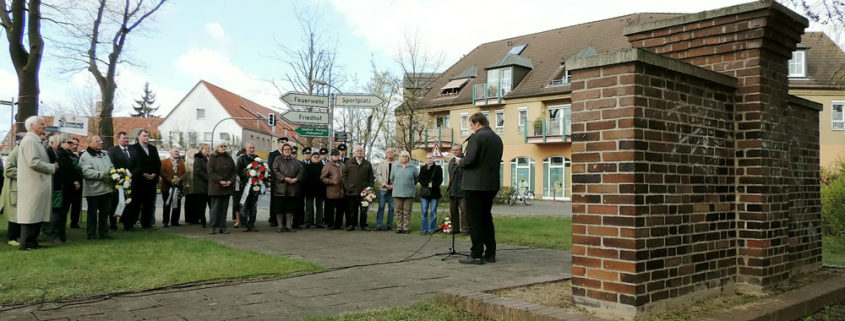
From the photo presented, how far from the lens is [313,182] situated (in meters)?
12.6

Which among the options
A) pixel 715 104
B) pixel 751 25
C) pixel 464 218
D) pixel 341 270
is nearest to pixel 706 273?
pixel 715 104

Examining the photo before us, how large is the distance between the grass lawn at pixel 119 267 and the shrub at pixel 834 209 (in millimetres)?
10848

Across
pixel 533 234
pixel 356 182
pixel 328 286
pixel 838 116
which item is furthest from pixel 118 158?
pixel 838 116

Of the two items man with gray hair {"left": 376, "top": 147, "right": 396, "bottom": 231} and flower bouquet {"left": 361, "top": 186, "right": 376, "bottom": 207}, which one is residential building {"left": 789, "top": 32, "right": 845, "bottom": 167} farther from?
flower bouquet {"left": 361, "top": 186, "right": 376, "bottom": 207}

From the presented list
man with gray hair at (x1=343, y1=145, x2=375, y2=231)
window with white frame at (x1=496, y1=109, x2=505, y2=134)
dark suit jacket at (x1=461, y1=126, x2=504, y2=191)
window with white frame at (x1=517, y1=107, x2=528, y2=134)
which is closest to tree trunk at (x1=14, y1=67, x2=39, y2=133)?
man with gray hair at (x1=343, y1=145, x2=375, y2=231)

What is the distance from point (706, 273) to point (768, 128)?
4.82 ft

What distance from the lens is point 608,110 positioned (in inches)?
159

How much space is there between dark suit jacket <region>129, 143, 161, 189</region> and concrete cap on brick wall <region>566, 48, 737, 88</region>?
959 centimetres

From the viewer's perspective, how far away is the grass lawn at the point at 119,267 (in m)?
5.45

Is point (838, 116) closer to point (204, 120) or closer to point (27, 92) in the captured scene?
point (27, 92)

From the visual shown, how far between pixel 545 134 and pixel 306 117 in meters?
24.7

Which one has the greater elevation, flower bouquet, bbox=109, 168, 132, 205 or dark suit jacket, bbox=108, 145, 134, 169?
dark suit jacket, bbox=108, 145, 134, 169

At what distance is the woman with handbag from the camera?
11836mm

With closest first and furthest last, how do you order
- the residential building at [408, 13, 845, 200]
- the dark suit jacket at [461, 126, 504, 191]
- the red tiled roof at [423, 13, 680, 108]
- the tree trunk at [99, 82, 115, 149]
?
the dark suit jacket at [461, 126, 504, 191], the tree trunk at [99, 82, 115, 149], the residential building at [408, 13, 845, 200], the red tiled roof at [423, 13, 680, 108]
